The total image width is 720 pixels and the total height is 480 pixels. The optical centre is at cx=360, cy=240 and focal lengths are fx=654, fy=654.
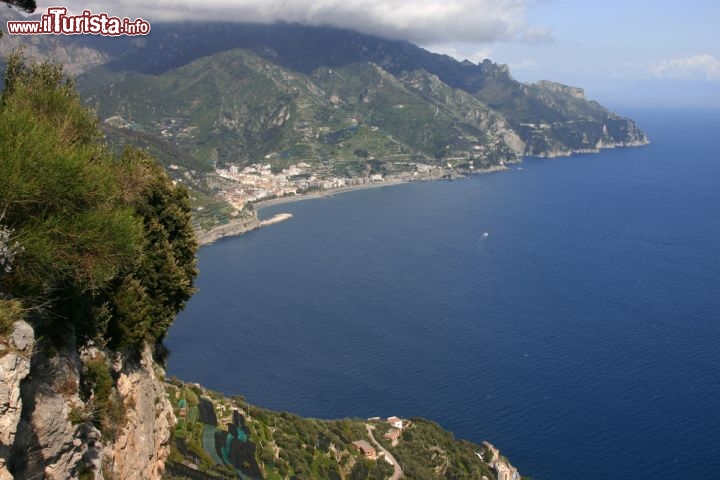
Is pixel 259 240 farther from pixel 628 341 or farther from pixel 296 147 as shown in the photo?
pixel 296 147

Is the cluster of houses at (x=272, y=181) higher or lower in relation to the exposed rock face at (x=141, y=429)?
lower

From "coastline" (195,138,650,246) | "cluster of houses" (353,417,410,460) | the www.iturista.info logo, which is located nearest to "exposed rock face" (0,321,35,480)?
the www.iturista.info logo

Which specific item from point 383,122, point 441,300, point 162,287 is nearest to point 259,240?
point 441,300

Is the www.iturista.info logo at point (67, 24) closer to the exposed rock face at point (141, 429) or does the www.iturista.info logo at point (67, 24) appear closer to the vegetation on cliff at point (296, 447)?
the vegetation on cliff at point (296, 447)

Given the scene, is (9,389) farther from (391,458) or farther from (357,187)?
(357,187)

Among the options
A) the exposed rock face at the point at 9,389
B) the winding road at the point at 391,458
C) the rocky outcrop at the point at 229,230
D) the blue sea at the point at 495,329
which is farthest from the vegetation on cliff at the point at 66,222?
the rocky outcrop at the point at 229,230

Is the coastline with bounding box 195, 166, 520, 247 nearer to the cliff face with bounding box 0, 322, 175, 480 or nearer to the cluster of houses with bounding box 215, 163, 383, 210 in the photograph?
the cluster of houses with bounding box 215, 163, 383, 210

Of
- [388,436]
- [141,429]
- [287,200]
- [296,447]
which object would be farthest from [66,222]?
[287,200]
